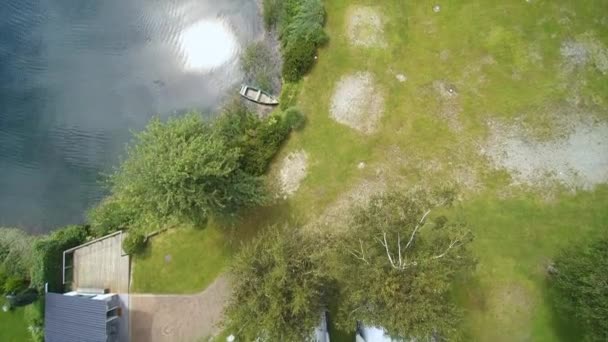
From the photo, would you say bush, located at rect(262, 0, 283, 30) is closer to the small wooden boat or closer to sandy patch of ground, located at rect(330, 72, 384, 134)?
the small wooden boat

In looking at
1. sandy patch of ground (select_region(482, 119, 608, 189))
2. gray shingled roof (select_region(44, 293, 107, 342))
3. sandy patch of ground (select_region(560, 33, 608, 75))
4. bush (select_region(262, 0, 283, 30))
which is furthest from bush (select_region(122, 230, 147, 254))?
sandy patch of ground (select_region(560, 33, 608, 75))

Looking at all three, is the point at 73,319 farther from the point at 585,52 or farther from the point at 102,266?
the point at 585,52

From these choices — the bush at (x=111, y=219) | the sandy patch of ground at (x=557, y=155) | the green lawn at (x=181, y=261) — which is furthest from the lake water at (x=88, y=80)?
the sandy patch of ground at (x=557, y=155)

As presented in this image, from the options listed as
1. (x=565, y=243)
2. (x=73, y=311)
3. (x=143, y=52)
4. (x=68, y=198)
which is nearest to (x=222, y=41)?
(x=143, y=52)

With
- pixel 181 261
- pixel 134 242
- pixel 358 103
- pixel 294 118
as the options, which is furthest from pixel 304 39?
pixel 134 242

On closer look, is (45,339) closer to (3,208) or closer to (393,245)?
(3,208)

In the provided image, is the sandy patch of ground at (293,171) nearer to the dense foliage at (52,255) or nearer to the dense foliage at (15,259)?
the dense foliage at (52,255)
